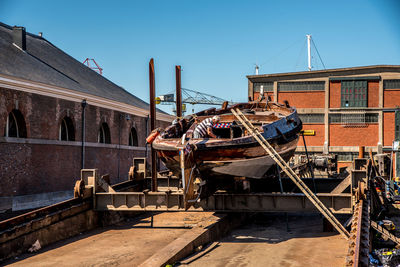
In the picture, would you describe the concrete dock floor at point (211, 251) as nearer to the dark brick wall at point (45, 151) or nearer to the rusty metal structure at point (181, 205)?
the rusty metal structure at point (181, 205)

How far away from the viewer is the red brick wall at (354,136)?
3272cm

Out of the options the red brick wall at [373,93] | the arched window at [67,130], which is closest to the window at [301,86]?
the red brick wall at [373,93]

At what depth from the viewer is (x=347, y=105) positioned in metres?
33.2

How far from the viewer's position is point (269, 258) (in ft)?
25.7

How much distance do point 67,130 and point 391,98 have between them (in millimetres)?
25110

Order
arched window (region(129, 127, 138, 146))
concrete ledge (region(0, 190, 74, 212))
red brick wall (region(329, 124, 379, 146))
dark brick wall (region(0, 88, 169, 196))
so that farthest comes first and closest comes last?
red brick wall (region(329, 124, 379, 146)) < arched window (region(129, 127, 138, 146)) < dark brick wall (region(0, 88, 169, 196)) < concrete ledge (region(0, 190, 74, 212))

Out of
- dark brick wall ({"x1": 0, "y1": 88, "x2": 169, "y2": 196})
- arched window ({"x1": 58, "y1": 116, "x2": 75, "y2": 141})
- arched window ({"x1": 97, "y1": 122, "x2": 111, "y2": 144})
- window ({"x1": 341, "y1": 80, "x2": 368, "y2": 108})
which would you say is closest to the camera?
dark brick wall ({"x1": 0, "y1": 88, "x2": 169, "y2": 196})

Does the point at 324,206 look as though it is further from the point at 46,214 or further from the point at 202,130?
the point at 46,214

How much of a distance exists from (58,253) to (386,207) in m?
9.58

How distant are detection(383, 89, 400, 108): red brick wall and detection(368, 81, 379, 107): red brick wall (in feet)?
1.99

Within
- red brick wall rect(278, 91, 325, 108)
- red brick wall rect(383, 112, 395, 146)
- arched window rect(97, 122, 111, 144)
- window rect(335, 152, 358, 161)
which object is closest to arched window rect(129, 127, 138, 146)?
arched window rect(97, 122, 111, 144)

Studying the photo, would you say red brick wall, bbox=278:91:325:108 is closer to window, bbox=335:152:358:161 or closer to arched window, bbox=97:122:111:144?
window, bbox=335:152:358:161

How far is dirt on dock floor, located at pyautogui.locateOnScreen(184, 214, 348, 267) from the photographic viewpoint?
7566mm

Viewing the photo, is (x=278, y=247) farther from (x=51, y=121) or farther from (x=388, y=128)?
(x=388, y=128)
